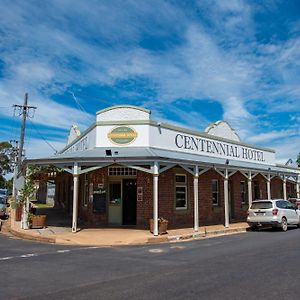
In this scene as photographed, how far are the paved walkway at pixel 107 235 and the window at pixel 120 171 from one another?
2674 millimetres

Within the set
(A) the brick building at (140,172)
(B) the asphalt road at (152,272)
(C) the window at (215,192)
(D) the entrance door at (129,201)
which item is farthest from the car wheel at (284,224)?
(D) the entrance door at (129,201)

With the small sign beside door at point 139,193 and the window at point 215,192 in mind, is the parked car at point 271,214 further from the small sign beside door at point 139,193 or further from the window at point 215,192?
the small sign beside door at point 139,193

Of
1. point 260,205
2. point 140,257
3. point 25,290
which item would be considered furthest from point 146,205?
point 25,290

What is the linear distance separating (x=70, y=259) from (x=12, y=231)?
8.02 metres

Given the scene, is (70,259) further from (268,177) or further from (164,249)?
(268,177)

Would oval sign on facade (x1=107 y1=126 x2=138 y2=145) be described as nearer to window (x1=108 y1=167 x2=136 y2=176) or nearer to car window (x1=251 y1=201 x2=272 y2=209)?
window (x1=108 y1=167 x2=136 y2=176)

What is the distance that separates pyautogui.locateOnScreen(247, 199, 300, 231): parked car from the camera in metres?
18.4

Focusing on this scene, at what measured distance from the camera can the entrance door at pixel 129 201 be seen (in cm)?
1886

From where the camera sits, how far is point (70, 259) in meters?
10.5

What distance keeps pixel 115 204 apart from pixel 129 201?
698 mm

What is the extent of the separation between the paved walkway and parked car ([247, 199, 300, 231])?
1270 millimetres

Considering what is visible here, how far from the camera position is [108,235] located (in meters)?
15.5

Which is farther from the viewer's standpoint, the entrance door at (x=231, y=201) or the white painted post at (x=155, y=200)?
the entrance door at (x=231, y=201)

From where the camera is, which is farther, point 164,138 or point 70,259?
point 164,138
